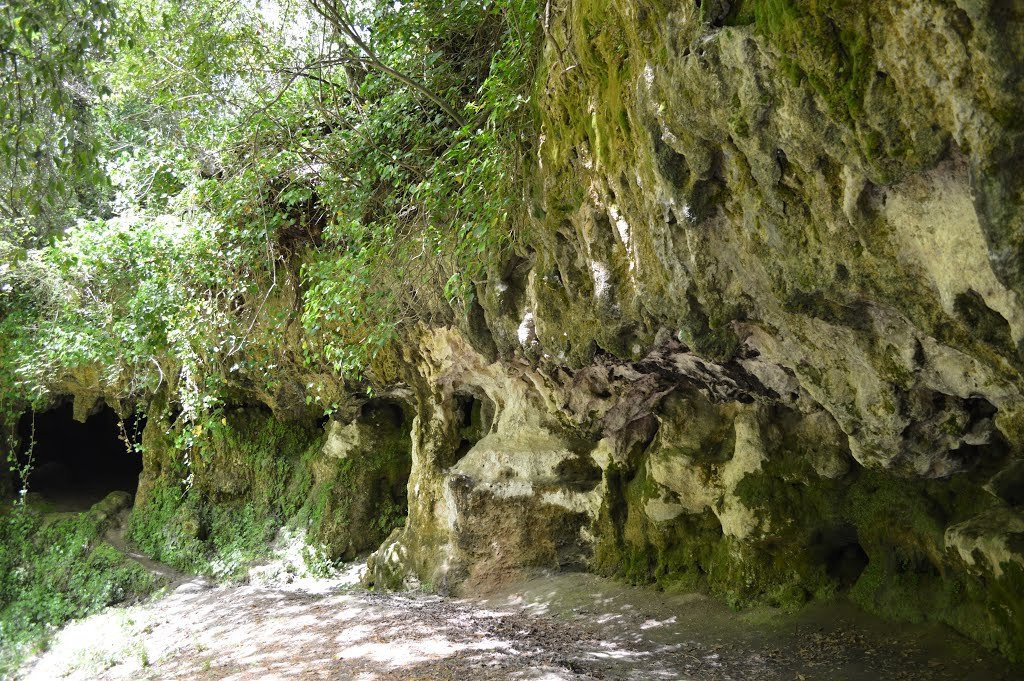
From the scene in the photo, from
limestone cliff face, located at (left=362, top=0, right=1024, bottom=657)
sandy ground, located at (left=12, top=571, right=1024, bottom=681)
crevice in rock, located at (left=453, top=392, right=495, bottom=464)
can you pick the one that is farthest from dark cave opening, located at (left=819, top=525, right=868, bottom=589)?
crevice in rock, located at (left=453, top=392, right=495, bottom=464)

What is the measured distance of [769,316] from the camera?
15.2ft

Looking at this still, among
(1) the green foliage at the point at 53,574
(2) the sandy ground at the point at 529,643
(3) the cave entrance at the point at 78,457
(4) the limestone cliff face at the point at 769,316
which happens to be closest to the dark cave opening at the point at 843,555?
(4) the limestone cliff face at the point at 769,316

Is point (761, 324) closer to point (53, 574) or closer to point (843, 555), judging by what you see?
point (843, 555)

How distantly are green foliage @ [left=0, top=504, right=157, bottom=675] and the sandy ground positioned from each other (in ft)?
9.92

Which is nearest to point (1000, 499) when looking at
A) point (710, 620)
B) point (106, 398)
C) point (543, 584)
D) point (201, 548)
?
point (710, 620)

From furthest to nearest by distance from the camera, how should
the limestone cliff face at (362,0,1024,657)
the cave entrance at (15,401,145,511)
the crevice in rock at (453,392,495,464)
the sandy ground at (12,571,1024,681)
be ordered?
the cave entrance at (15,401,145,511) < the crevice in rock at (453,392,495,464) < the sandy ground at (12,571,1024,681) < the limestone cliff face at (362,0,1024,657)

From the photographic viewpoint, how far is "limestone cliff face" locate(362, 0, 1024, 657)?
9.48 ft

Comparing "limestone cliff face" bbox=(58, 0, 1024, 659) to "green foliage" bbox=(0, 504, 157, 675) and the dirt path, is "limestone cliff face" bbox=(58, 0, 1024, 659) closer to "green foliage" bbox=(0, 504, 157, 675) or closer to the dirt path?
the dirt path

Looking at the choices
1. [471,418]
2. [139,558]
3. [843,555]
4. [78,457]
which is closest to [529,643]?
[843,555]

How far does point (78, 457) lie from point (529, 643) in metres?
16.9

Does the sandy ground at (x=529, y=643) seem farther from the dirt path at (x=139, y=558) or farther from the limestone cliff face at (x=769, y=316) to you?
the dirt path at (x=139, y=558)

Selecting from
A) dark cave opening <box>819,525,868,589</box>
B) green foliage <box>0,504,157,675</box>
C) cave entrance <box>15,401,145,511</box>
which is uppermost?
cave entrance <box>15,401,145,511</box>

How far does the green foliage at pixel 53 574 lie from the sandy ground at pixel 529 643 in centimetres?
302

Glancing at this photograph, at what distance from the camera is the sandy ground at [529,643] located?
16.4ft
